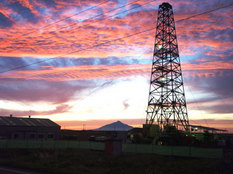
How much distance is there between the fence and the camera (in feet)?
88.5

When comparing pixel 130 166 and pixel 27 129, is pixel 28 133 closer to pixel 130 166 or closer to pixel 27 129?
pixel 27 129

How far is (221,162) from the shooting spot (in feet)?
68.6

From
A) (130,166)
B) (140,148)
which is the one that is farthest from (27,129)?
(130,166)

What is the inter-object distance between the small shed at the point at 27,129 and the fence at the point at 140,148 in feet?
50.8

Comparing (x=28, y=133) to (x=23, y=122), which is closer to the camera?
(x=28, y=133)

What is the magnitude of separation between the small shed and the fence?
50.8 feet

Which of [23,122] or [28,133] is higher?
[23,122]

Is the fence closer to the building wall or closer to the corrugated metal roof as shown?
the building wall

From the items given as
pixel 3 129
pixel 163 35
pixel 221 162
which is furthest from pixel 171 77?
pixel 3 129

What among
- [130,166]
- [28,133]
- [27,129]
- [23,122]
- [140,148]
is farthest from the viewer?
[23,122]

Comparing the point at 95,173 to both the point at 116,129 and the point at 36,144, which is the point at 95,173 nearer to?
the point at 36,144

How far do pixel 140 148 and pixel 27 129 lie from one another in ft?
121

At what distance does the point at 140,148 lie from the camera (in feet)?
108

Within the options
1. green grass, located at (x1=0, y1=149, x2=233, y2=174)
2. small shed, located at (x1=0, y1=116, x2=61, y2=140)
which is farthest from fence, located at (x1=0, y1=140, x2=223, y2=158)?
small shed, located at (x1=0, y1=116, x2=61, y2=140)
